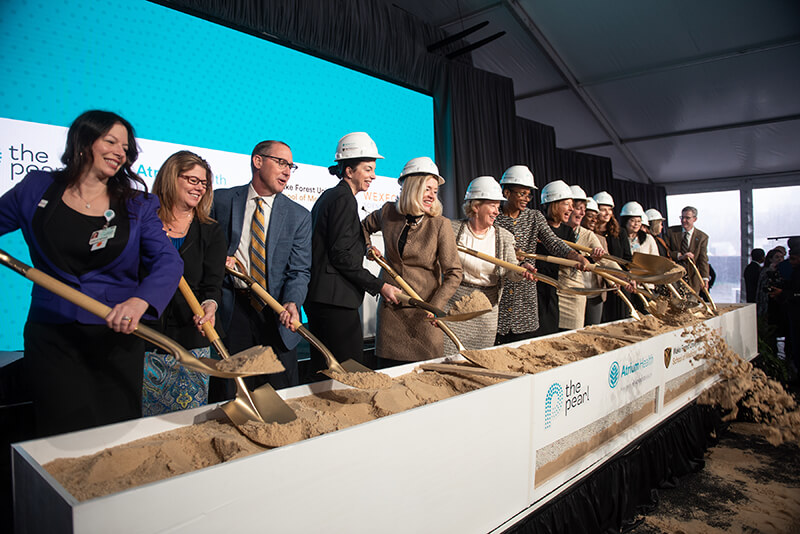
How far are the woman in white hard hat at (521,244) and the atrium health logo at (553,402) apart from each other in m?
1.35

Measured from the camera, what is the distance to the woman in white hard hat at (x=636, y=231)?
5199mm

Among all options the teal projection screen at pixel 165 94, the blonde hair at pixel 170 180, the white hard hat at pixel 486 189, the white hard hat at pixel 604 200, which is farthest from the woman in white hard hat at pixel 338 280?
the white hard hat at pixel 604 200

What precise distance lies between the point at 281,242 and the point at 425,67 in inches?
131

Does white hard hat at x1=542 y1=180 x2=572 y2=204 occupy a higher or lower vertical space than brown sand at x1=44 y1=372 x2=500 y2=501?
higher

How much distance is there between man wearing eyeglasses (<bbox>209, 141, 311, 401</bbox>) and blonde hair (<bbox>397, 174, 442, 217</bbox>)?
0.50m

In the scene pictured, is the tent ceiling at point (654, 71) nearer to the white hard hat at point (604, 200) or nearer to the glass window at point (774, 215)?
the glass window at point (774, 215)

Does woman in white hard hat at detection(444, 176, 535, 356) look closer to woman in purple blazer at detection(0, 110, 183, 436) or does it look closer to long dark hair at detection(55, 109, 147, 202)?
woman in purple blazer at detection(0, 110, 183, 436)


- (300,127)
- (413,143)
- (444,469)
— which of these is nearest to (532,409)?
(444,469)

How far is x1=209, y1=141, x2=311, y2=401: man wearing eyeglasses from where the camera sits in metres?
2.09

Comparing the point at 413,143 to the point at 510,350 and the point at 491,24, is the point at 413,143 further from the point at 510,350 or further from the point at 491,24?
the point at 510,350

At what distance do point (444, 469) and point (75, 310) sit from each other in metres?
1.07

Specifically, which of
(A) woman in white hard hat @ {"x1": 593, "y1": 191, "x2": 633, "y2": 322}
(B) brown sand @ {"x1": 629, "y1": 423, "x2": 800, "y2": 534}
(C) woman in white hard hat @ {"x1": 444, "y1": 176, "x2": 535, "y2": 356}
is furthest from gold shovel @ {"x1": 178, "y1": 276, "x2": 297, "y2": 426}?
(A) woman in white hard hat @ {"x1": 593, "y1": 191, "x2": 633, "y2": 322}

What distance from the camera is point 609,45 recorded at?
6184 mm

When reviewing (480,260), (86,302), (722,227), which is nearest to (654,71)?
(722,227)
